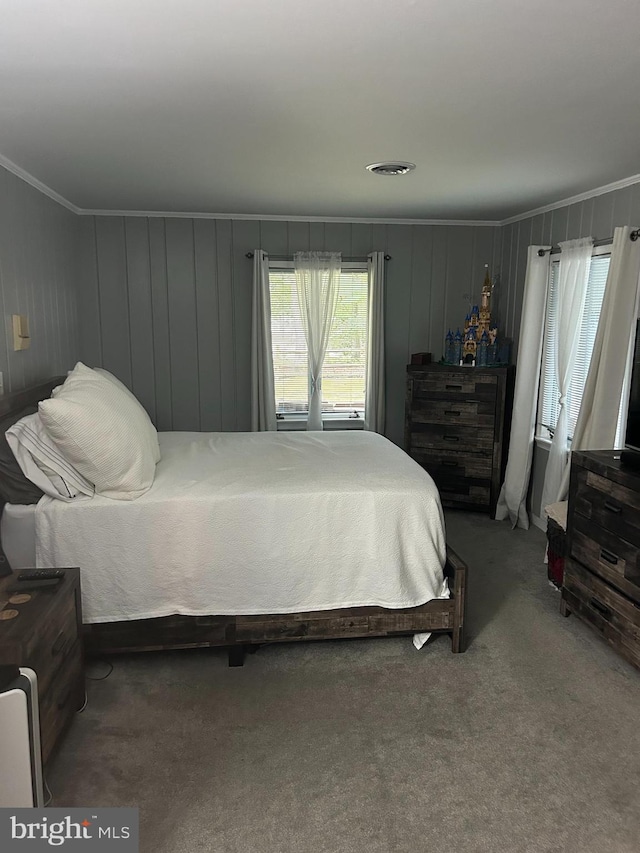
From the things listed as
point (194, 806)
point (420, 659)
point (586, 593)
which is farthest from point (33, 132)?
point (586, 593)

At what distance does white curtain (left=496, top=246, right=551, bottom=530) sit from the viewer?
439 cm

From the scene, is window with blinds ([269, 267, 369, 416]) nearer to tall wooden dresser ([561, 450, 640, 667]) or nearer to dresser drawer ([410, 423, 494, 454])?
dresser drawer ([410, 423, 494, 454])

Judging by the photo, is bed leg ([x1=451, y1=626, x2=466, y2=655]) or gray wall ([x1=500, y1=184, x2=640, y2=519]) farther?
gray wall ([x1=500, y1=184, x2=640, y2=519])

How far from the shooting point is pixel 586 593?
307 cm

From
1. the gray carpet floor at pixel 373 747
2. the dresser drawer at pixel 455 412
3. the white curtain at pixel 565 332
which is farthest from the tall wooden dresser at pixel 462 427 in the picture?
the gray carpet floor at pixel 373 747

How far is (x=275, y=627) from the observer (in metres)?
2.82

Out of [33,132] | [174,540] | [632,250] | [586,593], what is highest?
[33,132]

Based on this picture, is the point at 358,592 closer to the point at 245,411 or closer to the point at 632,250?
the point at 632,250

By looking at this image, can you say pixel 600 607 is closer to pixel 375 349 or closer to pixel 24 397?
pixel 375 349

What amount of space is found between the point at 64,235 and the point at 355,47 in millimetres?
3226

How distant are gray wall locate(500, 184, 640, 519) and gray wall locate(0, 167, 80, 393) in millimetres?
3316

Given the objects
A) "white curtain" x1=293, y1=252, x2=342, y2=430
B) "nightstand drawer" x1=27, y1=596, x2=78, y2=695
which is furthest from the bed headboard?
"white curtain" x1=293, y1=252, x2=342, y2=430

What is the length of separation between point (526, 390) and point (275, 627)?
2639mm

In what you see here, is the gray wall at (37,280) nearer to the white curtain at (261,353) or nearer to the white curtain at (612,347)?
→ the white curtain at (261,353)
